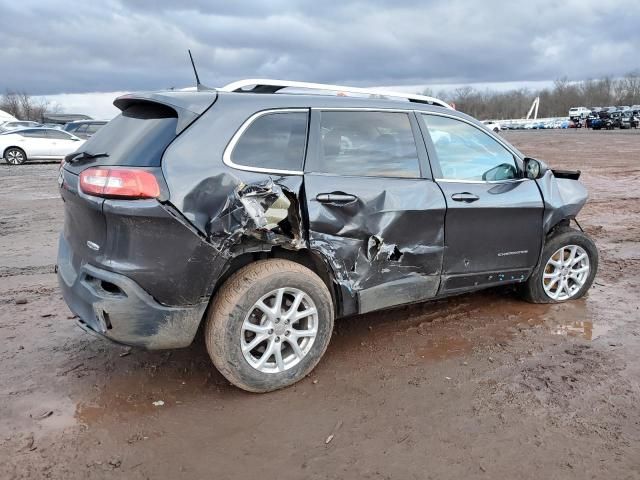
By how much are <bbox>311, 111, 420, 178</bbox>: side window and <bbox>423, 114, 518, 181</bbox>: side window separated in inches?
10.3

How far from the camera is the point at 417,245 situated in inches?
149

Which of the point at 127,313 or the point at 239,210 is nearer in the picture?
the point at 127,313

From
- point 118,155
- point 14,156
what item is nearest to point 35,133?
point 14,156

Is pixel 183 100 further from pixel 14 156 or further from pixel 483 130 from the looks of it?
pixel 14 156

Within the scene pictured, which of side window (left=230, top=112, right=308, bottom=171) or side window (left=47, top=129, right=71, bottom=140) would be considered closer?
side window (left=230, top=112, right=308, bottom=171)

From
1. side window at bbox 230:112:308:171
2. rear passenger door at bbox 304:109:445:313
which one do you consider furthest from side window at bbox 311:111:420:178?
side window at bbox 230:112:308:171

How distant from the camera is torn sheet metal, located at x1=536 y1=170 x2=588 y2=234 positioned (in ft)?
14.7

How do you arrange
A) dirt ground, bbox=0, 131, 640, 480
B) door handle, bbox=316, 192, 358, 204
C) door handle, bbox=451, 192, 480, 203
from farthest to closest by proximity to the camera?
door handle, bbox=451, 192, 480, 203
door handle, bbox=316, 192, 358, 204
dirt ground, bbox=0, 131, 640, 480

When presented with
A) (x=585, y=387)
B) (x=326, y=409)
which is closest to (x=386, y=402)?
(x=326, y=409)

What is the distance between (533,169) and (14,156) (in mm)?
20669

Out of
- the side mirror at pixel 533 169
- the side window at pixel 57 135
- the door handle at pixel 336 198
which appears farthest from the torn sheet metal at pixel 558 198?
the side window at pixel 57 135

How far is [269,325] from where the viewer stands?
3.30 meters

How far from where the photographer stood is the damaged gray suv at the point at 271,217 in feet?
9.75

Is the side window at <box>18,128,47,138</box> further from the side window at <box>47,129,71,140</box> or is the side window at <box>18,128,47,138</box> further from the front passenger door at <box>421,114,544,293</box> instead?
the front passenger door at <box>421,114,544,293</box>
